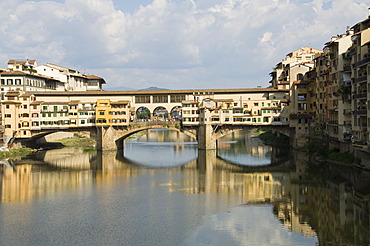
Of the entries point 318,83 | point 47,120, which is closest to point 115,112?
point 47,120

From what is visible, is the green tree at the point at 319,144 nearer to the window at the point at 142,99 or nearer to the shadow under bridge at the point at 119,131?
the shadow under bridge at the point at 119,131

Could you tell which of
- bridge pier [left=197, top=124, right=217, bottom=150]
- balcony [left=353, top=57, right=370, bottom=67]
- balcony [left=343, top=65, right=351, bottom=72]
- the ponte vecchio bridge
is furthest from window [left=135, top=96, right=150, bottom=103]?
balcony [left=353, top=57, right=370, bottom=67]

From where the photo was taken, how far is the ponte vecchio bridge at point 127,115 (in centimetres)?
6694

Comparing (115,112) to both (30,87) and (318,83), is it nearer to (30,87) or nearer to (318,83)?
(30,87)

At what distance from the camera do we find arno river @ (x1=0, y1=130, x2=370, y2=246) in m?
25.9

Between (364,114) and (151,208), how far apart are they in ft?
73.0

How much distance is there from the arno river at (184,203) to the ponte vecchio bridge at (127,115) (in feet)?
37.5

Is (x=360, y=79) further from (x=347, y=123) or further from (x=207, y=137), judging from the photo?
(x=207, y=137)

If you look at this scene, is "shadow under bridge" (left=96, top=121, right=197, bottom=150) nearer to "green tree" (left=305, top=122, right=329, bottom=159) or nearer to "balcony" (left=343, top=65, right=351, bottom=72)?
"green tree" (left=305, top=122, right=329, bottom=159)

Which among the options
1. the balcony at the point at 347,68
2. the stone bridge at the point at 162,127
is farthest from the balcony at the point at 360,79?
the stone bridge at the point at 162,127

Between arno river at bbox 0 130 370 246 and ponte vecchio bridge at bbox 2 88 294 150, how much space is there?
11423mm

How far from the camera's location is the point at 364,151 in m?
41.9

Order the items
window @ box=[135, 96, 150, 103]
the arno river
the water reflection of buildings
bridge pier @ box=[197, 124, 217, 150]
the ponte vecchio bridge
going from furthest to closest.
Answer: window @ box=[135, 96, 150, 103] < bridge pier @ box=[197, 124, 217, 150] < the ponte vecchio bridge < the water reflection of buildings < the arno river

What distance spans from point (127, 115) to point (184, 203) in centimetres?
3761
